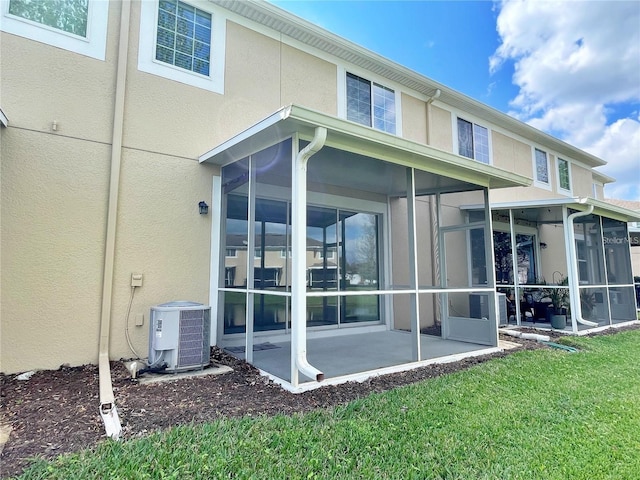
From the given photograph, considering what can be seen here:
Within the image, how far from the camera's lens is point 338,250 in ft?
25.0

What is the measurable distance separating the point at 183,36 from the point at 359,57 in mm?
3607

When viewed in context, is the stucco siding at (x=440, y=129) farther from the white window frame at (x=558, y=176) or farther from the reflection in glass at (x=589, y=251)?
the white window frame at (x=558, y=176)

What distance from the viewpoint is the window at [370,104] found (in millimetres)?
7840

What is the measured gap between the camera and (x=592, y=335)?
792 cm

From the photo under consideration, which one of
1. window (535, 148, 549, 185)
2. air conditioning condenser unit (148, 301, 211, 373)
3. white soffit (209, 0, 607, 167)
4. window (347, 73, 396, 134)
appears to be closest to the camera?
air conditioning condenser unit (148, 301, 211, 373)

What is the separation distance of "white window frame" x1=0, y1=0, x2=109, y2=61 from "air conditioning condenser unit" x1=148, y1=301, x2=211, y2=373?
11.6 ft

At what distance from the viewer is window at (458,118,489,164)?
32.9 ft

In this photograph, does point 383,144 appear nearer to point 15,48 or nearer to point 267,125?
point 267,125

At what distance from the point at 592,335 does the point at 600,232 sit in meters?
3.32

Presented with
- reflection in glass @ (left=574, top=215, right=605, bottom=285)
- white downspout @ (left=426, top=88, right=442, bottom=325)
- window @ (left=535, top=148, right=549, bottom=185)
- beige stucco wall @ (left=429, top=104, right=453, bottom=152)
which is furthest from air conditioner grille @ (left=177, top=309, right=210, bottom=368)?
window @ (left=535, top=148, right=549, bottom=185)

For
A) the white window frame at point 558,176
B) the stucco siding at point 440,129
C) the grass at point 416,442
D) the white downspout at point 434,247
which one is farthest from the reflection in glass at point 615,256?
the grass at point 416,442

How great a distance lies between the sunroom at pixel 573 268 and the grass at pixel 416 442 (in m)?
5.07

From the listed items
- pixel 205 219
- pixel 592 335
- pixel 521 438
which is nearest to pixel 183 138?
pixel 205 219

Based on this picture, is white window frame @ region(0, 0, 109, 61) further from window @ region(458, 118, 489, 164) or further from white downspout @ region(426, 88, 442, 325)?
window @ region(458, 118, 489, 164)
